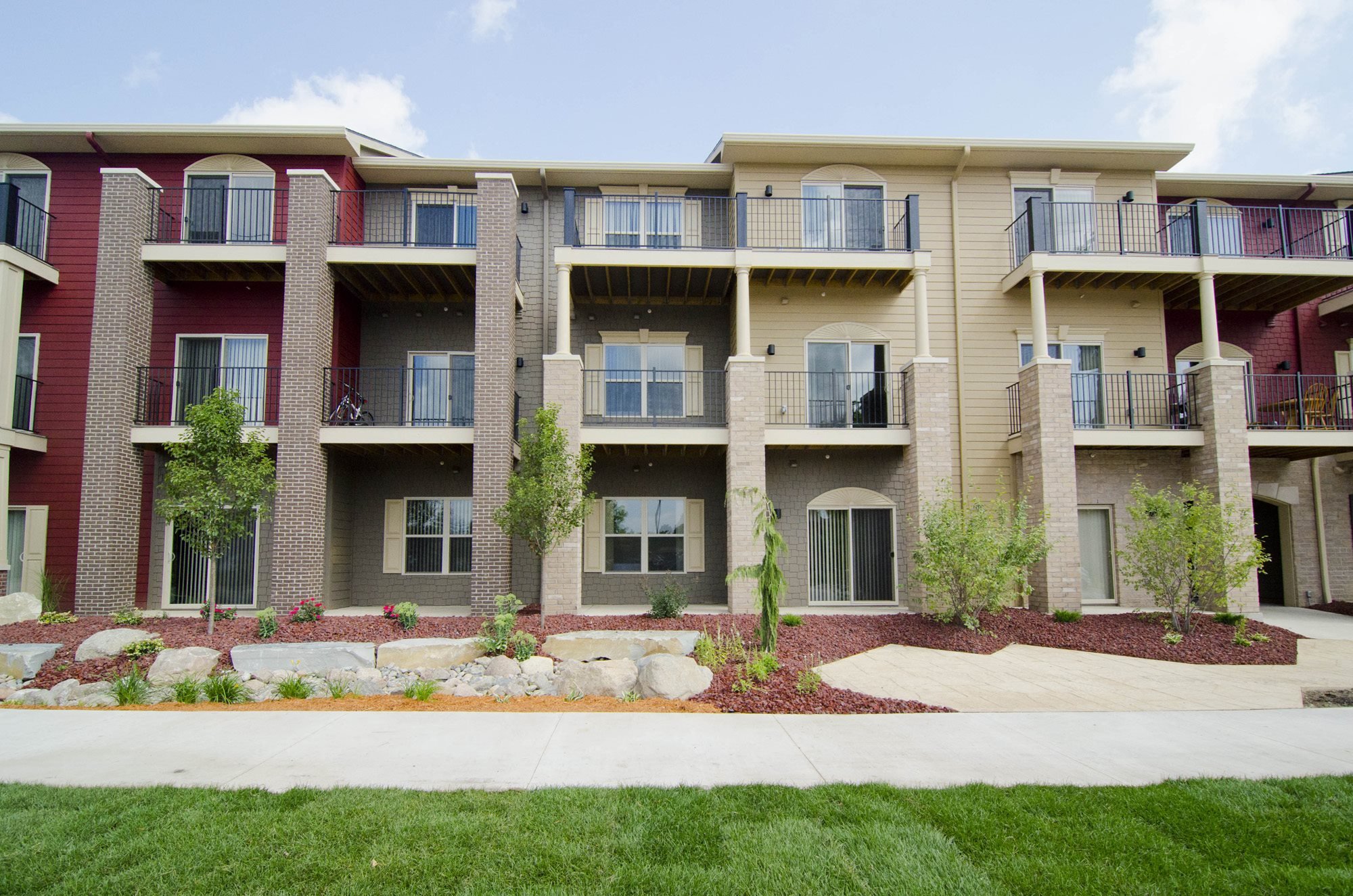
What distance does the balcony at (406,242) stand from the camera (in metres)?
14.1

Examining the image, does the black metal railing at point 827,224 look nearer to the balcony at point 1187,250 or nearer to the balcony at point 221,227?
the balcony at point 1187,250

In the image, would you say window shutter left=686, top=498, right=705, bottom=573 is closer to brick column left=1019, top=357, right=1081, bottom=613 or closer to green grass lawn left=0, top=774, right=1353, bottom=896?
brick column left=1019, top=357, right=1081, bottom=613

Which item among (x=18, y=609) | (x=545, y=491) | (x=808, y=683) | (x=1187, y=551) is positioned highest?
(x=545, y=491)

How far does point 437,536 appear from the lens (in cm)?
1570

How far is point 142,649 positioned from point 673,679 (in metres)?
7.62

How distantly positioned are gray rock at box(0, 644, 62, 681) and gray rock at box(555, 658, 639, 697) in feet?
23.8

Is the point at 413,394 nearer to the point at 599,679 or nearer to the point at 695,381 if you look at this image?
the point at 695,381

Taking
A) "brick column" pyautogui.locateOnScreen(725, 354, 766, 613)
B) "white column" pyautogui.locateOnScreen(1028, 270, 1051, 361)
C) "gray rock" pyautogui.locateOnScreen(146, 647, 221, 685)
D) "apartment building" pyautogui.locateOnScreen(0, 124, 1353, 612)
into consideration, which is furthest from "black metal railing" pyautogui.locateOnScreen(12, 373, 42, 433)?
"white column" pyautogui.locateOnScreen(1028, 270, 1051, 361)

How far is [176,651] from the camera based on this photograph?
1026cm

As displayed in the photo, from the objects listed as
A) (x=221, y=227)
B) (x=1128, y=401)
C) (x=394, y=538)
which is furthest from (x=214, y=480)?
(x=1128, y=401)

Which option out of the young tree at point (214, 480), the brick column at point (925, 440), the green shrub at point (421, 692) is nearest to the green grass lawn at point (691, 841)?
the green shrub at point (421, 692)

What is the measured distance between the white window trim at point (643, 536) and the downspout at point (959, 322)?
5819mm

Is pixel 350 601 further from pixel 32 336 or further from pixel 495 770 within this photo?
pixel 495 770

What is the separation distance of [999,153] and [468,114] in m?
12.6
